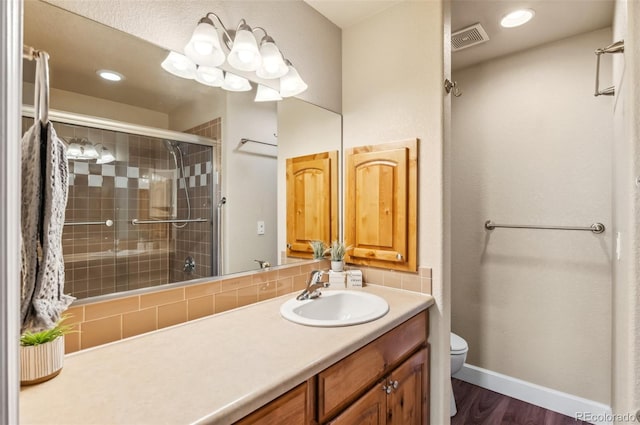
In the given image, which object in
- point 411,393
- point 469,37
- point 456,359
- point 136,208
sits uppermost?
point 469,37

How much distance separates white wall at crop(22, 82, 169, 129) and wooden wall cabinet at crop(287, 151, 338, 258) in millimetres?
758

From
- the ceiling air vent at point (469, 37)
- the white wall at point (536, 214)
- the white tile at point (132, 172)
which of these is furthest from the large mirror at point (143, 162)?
the white wall at point (536, 214)

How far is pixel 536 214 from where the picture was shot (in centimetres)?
212

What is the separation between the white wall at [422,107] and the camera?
5.12 feet

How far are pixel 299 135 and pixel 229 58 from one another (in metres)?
0.60

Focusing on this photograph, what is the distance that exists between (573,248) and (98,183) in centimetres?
254

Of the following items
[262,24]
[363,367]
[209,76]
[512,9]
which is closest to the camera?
[363,367]

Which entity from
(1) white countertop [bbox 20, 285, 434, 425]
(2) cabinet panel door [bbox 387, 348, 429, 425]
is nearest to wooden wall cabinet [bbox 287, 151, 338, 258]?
(1) white countertop [bbox 20, 285, 434, 425]

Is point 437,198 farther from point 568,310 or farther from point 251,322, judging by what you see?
point 568,310

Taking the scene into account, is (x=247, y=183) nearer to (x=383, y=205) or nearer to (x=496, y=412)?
(x=383, y=205)

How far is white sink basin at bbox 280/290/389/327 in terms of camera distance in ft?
4.50

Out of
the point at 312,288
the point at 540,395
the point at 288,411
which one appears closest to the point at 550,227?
the point at 540,395

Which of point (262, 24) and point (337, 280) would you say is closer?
point (262, 24)

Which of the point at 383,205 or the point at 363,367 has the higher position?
the point at 383,205
